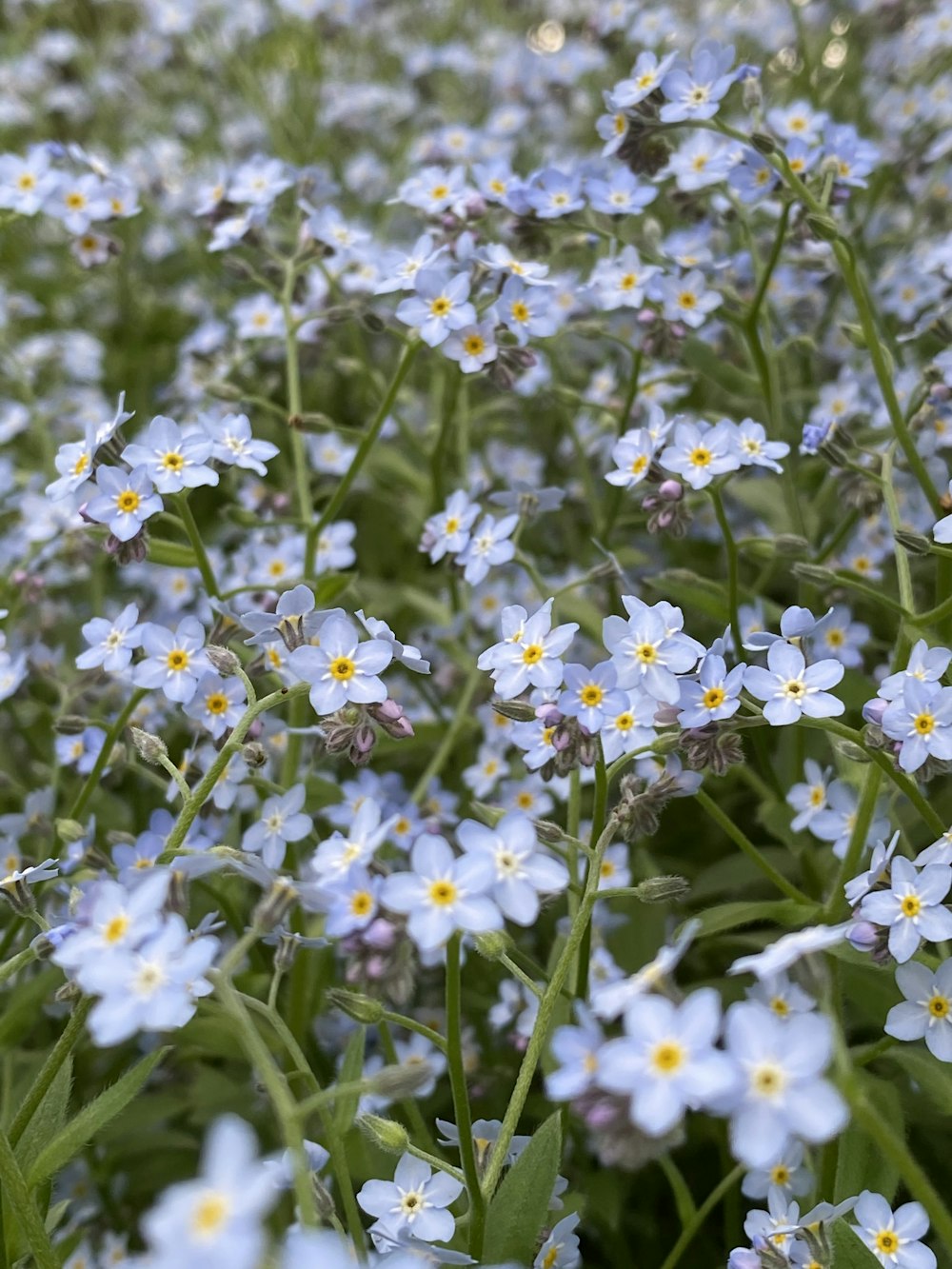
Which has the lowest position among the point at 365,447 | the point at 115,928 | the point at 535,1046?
the point at 535,1046

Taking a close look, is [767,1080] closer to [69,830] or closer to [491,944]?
[491,944]

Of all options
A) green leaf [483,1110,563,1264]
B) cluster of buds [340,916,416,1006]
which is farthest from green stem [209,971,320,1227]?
green leaf [483,1110,563,1264]

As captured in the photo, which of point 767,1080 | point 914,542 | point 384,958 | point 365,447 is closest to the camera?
point 767,1080

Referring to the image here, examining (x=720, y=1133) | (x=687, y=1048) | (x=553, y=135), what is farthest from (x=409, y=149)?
(x=687, y=1048)

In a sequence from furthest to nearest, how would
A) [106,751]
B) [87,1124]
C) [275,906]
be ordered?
[106,751] → [87,1124] → [275,906]

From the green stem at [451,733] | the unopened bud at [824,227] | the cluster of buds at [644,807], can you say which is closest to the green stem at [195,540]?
the green stem at [451,733]

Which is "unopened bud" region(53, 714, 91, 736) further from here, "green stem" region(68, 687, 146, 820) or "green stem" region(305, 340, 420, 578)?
"green stem" region(305, 340, 420, 578)

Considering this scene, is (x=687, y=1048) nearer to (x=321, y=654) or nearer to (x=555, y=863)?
(x=555, y=863)

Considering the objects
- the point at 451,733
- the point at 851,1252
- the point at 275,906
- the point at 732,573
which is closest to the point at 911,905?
the point at 851,1252

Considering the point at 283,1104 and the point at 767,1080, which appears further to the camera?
the point at 283,1104
